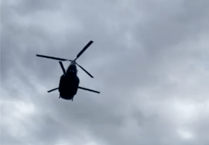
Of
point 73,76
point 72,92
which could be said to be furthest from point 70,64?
point 72,92

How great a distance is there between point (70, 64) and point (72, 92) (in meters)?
7.16

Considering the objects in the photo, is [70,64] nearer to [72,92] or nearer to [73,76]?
[73,76]

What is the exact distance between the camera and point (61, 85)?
229 feet

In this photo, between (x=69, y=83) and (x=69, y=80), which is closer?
(x=69, y=80)

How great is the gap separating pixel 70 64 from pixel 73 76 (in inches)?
110

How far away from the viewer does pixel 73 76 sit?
68.1 meters

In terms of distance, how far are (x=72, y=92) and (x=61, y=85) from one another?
10.4 feet

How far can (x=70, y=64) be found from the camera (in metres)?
67.9

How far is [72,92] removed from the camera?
7088 centimetres

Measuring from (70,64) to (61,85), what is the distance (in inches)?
221
